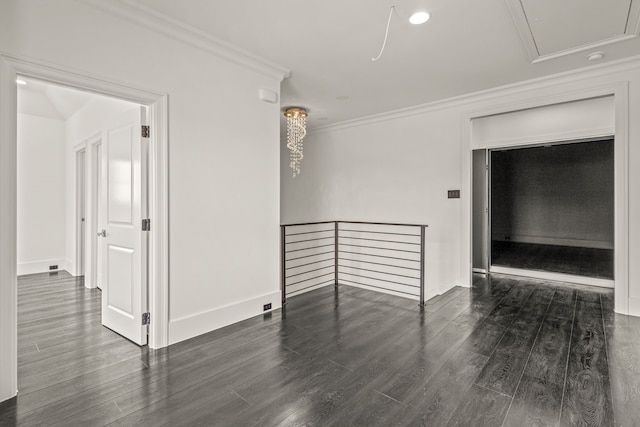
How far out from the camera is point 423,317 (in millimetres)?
3430

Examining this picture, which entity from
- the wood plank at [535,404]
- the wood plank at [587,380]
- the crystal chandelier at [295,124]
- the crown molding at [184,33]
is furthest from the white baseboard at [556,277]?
the crown molding at [184,33]

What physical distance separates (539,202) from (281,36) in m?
7.89

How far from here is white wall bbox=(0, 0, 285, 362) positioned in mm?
2188

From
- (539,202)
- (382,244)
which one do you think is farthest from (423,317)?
(539,202)

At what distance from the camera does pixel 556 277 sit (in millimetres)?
4852

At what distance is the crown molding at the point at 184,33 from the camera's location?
2.37 meters

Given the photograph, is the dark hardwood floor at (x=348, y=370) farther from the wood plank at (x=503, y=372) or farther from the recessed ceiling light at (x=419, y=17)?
the recessed ceiling light at (x=419, y=17)

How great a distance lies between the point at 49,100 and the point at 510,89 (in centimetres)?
696

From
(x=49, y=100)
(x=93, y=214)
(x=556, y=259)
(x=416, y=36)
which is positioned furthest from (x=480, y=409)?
(x=49, y=100)

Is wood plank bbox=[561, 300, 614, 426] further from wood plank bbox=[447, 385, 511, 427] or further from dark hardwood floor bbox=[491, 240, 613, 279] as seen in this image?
dark hardwood floor bbox=[491, 240, 613, 279]

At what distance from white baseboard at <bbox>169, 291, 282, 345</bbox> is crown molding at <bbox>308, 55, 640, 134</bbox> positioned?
3.52 metres

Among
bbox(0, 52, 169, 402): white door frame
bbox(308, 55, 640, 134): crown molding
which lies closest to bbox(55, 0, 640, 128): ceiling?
bbox(308, 55, 640, 134): crown molding

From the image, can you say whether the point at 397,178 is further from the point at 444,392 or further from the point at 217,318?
the point at 444,392

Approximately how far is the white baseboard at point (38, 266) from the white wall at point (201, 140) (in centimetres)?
443
